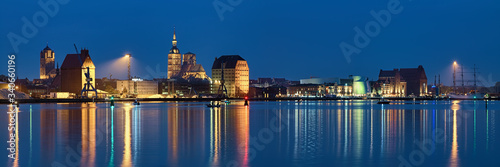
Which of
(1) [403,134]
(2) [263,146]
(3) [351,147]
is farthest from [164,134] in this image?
(1) [403,134]

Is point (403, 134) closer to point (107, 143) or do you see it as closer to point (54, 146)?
point (107, 143)

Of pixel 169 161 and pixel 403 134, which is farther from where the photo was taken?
pixel 403 134

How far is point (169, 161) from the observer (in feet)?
88.5

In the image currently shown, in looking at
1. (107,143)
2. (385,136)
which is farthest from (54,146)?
(385,136)

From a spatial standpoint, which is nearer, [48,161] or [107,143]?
[48,161]

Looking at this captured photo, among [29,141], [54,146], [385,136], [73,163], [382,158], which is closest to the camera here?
[73,163]

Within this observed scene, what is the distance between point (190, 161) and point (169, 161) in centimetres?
95

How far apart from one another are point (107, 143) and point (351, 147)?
14069mm

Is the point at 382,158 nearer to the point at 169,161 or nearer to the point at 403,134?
the point at 169,161

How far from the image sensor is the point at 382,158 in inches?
1122

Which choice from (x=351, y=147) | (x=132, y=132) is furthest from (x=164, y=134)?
(x=351, y=147)

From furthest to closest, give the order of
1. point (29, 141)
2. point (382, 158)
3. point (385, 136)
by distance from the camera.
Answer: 1. point (385, 136)
2. point (29, 141)
3. point (382, 158)

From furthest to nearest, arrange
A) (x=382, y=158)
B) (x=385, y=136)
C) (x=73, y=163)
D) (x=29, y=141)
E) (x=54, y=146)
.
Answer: (x=385, y=136) → (x=29, y=141) → (x=54, y=146) → (x=382, y=158) → (x=73, y=163)

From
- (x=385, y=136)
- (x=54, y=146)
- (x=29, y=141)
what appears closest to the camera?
(x=54, y=146)
